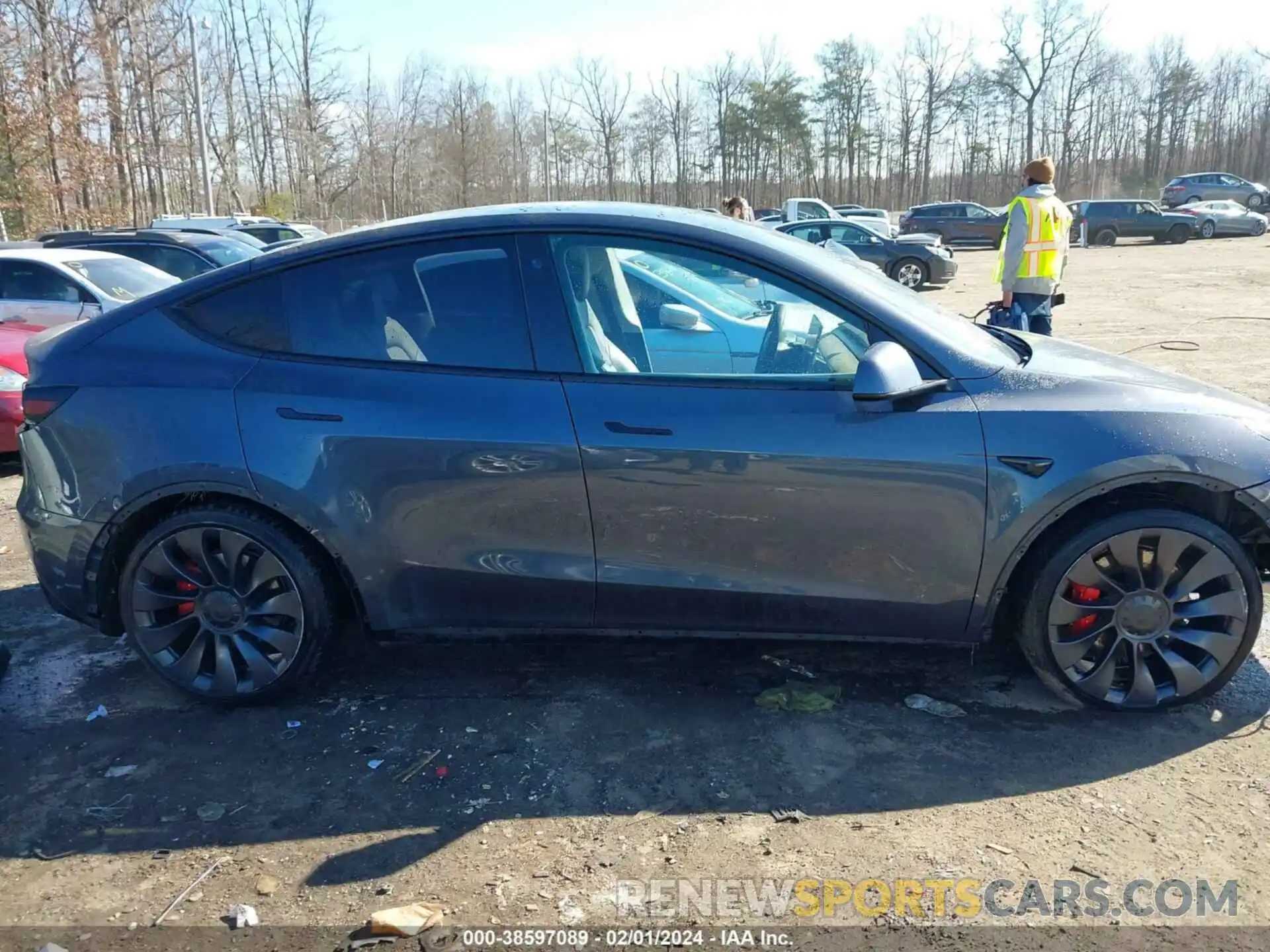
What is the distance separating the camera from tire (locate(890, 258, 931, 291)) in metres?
21.4

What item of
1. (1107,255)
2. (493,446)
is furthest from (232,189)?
(493,446)

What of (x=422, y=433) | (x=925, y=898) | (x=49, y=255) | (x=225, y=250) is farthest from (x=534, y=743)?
(x=225, y=250)

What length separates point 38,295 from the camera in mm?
9273

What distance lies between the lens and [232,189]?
148ft

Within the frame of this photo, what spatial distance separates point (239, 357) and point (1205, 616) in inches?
131

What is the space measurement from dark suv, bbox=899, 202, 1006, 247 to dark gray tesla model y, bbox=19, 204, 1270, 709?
3354 centimetres

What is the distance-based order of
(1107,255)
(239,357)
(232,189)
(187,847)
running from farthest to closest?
1. (232,189)
2. (1107,255)
3. (239,357)
4. (187,847)

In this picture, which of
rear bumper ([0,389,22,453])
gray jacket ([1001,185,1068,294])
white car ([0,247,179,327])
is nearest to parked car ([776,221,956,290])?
gray jacket ([1001,185,1068,294])

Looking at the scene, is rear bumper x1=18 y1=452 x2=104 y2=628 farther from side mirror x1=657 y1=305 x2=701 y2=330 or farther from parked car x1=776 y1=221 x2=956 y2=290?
parked car x1=776 y1=221 x2=956 y2=290

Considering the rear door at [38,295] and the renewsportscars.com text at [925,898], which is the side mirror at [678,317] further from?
the rear door at [38,295]

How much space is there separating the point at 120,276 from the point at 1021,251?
862cm

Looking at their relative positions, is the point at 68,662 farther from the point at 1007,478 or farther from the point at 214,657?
the point at 1007,478

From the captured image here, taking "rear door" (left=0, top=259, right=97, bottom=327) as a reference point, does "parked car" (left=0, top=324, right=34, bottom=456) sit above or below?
below

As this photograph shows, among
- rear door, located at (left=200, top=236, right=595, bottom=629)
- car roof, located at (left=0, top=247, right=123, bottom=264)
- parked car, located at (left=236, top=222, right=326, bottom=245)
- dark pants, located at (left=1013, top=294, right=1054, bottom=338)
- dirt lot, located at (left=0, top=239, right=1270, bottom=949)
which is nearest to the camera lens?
dirt lot, located at (left=0, top=239, right=1270, bottom=949)
